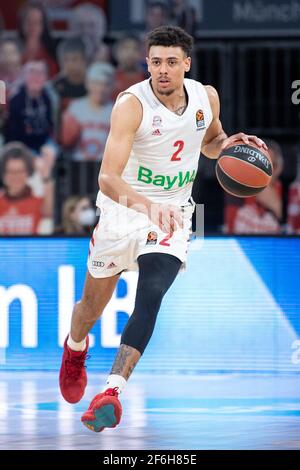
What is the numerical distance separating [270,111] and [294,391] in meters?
4.85

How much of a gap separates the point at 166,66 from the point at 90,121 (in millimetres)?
A: 5871

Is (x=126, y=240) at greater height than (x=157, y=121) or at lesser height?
lesser

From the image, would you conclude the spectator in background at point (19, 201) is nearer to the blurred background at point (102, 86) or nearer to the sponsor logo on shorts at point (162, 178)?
the blurred background at point (102, 86)

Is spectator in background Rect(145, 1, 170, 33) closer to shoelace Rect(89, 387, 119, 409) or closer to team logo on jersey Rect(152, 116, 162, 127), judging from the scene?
team logo on jersey Rect(152, 116, 162, 127)

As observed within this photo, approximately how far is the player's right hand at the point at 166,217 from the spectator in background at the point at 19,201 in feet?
19.0

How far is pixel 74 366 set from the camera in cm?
788

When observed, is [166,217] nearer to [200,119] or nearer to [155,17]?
[200,119]

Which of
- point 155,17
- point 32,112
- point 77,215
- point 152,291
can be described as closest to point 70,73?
point 32,112

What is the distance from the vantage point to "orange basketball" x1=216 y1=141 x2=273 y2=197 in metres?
7.18

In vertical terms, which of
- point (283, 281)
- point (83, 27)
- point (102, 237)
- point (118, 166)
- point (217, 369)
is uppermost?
point (83, 27)

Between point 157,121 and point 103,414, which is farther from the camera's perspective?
point 157,121

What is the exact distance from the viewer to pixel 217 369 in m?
9.74
